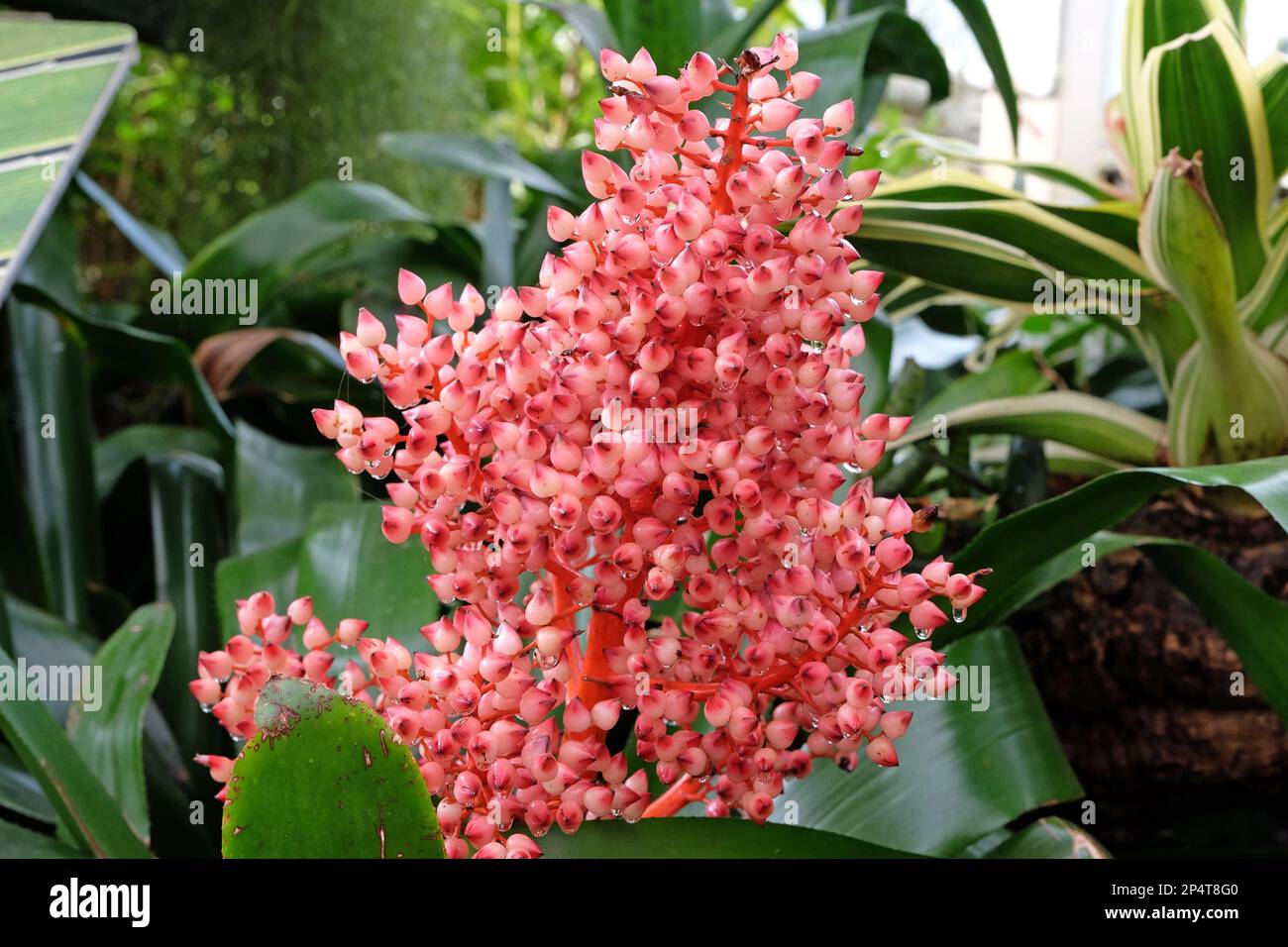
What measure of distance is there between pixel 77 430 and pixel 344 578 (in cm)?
43

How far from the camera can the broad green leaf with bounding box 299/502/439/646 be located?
1.90ft

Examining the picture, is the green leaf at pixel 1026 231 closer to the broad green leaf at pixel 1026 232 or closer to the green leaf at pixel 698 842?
the broad green leaf at pixel 1026 232

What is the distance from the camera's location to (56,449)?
889 mm

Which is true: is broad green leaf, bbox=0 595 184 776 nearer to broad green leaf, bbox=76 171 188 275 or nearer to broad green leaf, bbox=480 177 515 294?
broad green leaf, bbox=76 171 188 275

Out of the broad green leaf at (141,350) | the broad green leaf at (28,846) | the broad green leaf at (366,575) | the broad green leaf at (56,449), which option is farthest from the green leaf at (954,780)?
the broad green leaf at (56,449)

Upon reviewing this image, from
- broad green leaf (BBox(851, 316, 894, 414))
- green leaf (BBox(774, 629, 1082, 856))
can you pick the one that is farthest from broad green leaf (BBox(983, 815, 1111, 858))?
broad green leaf (BBox(851, 316, 894, 414))

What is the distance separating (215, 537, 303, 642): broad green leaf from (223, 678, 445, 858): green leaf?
34 cm

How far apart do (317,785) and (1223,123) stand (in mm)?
632

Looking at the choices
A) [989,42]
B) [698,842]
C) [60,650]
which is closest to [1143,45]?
[989,42]

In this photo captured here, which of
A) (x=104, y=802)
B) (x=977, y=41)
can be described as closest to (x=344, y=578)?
(x=104, y=802)

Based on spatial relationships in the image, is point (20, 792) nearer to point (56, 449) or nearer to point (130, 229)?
point (56, 449)

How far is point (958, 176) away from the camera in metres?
0.74

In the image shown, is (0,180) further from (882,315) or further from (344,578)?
(882,315)
